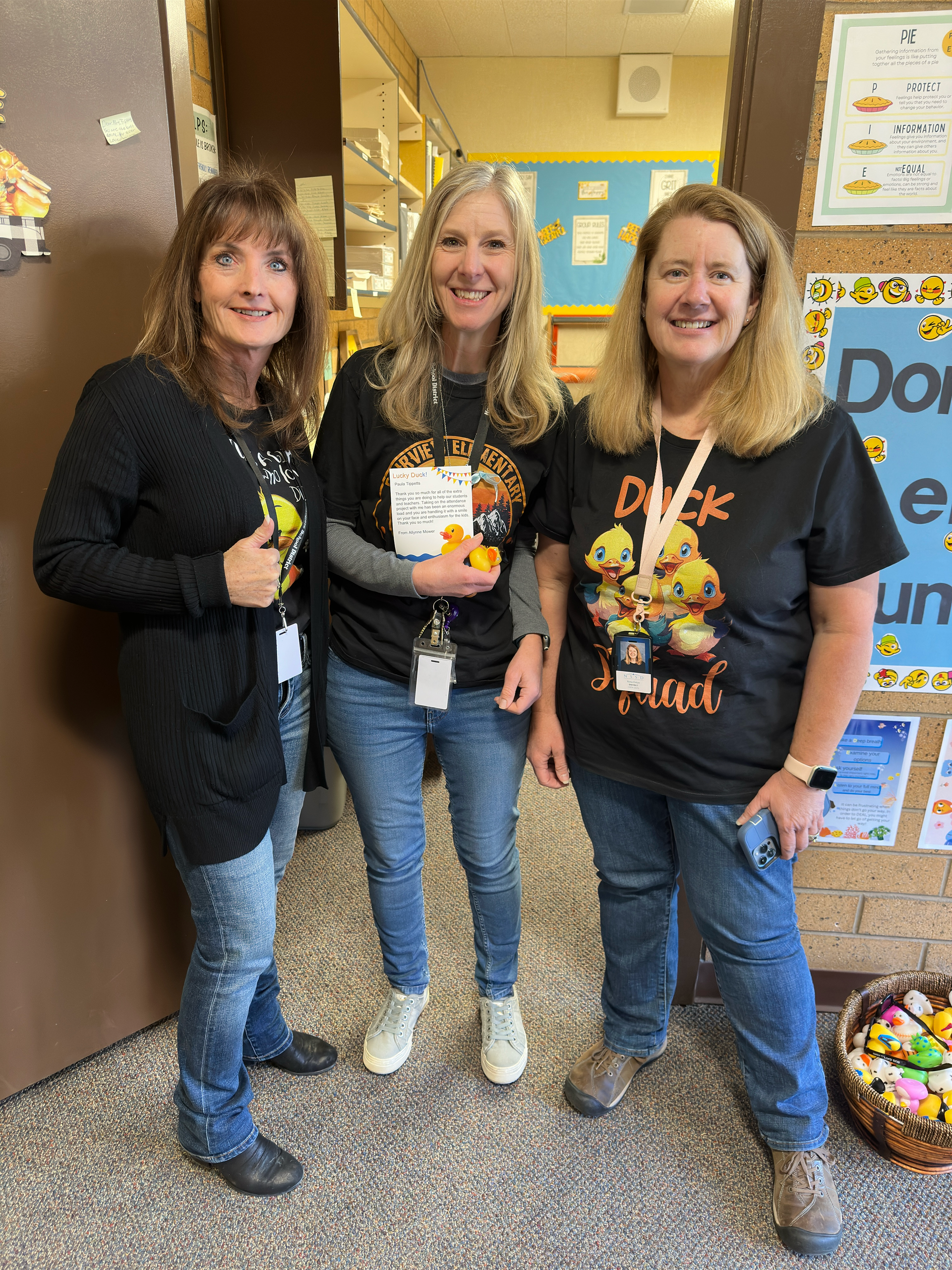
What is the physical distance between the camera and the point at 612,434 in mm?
1278

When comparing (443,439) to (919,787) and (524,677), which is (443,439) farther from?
(919,787)

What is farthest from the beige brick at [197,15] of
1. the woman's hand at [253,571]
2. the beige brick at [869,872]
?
the beige brick at [869,872]

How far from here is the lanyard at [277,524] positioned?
1.22 m

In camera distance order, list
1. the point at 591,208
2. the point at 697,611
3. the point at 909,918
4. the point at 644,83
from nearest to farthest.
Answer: the point at 697,611
the point at 909,918
the point at 644,83
the point at 591,208

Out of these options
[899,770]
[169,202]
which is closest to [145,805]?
[169,202]

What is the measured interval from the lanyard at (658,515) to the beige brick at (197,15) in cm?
181

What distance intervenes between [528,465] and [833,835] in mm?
1051

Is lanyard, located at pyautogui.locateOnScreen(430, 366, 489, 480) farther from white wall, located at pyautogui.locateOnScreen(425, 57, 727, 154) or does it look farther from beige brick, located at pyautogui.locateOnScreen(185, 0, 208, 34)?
white wall, located at pyautogui.locateOnScreen(425, 57, 727, 154)

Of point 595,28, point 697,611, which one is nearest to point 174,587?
point 697,611

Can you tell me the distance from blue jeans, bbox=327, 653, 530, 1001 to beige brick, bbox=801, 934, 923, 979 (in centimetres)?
72

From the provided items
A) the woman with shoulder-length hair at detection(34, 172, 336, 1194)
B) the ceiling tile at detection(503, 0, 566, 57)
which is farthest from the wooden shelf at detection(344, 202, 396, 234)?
the ceiling tile at detection(503, 0, 566, 57)

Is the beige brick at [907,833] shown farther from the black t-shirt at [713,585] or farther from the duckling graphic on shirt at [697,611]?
the duckling graphic on shirt at [697,611]

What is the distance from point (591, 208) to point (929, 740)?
4279mm

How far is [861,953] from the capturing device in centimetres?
182
